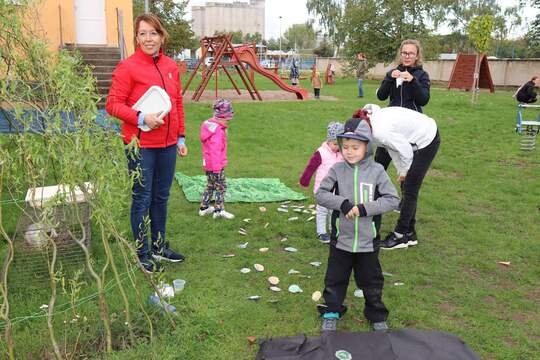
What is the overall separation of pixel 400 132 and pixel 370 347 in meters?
1.85

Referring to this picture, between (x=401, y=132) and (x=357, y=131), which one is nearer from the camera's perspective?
(x=357, y=131)

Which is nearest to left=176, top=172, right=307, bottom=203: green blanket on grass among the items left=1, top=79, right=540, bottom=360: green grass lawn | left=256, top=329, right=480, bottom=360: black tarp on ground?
left=1, top=79, right=540, bottom=360: green grass lawn

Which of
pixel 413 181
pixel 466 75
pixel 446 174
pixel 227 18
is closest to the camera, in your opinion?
pixel 413 181

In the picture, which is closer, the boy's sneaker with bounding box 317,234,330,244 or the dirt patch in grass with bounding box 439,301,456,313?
the dirt patch in grass with bounding box 439,301,456,313

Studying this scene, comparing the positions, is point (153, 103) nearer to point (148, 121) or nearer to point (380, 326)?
point (148, 121)

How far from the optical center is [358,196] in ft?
10.0

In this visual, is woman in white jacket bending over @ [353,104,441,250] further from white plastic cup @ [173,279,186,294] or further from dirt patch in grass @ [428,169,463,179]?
dirt patch in grass @ [428,169,463,179]

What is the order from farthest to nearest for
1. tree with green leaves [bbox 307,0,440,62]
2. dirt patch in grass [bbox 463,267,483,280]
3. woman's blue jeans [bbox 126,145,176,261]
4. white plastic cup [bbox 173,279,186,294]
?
tree with green leaves [bbox 307,0,440,62] → dirt patch in grass [bbox 463,267,483,280] → woman's blue jeans [bbox 126,145,176,261] → white plastic cup [bbox 173,279,186,294]

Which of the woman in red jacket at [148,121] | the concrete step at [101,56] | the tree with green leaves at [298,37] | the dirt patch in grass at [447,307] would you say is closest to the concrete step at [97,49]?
the concrete step at [101,56]

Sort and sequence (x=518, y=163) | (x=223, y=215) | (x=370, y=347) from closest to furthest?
(x=370, y=347) → (x=223, y=215) → (x=518, y=163)

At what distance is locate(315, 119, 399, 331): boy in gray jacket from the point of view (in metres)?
3.00

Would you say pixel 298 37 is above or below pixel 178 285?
above

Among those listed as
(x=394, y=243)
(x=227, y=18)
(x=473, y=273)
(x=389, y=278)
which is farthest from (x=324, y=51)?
(x=227, y=18)

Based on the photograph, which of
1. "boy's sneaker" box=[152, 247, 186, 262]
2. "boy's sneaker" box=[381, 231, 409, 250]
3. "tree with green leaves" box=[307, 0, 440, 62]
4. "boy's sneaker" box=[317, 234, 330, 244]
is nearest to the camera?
"boy's sneaker" box=[152, 247, 186, 262]
